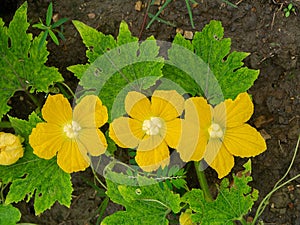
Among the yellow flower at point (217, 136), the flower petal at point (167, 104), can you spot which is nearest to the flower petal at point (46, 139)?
the flower petal at point (167, 104)

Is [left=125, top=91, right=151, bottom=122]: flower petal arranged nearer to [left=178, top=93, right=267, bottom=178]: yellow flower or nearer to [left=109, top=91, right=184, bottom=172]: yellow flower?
[left=109, top=91, right=184, bottom=172]: yellow flower

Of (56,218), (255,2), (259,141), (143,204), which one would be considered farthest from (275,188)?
(56,218)

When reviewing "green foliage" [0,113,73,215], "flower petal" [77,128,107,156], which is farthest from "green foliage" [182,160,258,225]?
"green foliage" [0,113,73,215]

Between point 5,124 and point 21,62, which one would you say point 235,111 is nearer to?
point 21,62

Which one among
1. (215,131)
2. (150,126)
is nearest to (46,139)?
(150,126)

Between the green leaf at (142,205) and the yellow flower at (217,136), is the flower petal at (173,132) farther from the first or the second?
the green leaf at (142,205)
